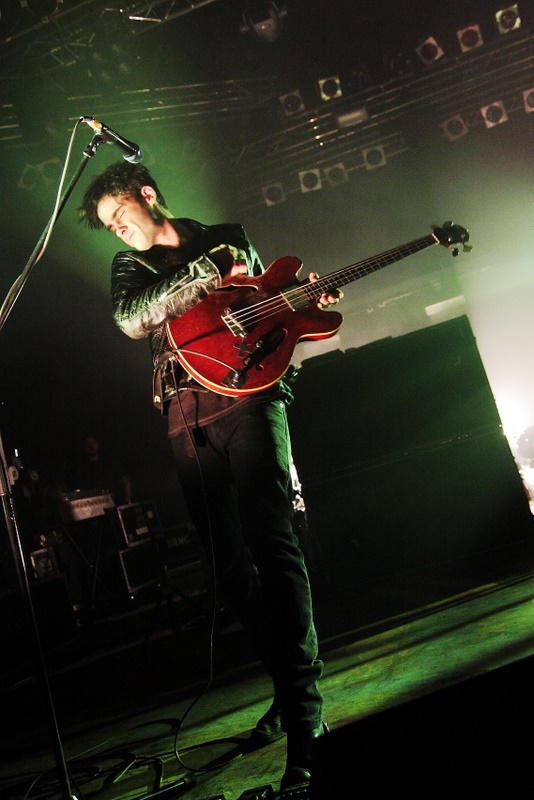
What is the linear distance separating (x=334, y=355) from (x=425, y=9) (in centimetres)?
621

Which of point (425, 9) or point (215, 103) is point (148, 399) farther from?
point (425, 9)

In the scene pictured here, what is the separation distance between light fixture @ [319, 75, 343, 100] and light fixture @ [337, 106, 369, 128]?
14.4 inches

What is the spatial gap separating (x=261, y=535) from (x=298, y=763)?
64 cm

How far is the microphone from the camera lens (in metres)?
2.20

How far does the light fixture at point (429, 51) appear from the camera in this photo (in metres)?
7.90

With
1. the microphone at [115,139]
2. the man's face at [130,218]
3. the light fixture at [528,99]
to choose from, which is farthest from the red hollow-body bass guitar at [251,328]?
the light fixture at [528,99]

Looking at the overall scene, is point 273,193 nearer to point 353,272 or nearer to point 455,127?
point 455,127

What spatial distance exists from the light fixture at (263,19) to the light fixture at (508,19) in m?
3.06

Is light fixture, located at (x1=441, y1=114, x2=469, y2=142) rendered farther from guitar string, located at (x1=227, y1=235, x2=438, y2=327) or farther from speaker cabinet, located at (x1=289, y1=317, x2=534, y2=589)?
guitar string, located at (x1=227, y1=235, x2=438, y2=327)

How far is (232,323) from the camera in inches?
83.0

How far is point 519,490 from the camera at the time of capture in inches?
148

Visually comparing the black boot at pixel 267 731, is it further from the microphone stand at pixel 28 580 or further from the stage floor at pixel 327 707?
the microphone stand at pixel 28 580

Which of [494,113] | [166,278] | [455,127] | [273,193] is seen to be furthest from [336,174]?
[166,278]

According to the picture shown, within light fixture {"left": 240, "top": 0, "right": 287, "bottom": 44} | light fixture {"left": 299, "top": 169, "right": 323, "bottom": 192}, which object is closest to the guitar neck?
light fixture {"left": 240, "top": 0, "right": 287, "bottom": 44}
